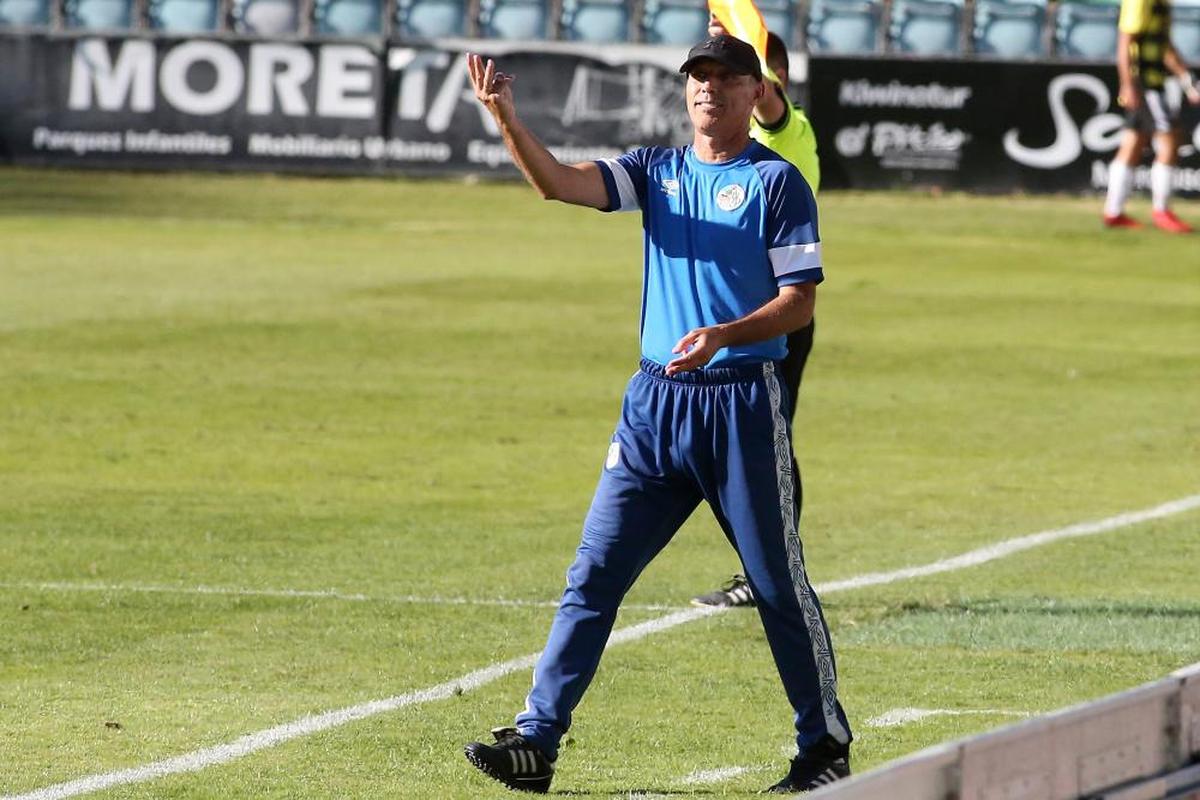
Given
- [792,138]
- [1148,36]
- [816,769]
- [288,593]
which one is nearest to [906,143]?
[1148,36]

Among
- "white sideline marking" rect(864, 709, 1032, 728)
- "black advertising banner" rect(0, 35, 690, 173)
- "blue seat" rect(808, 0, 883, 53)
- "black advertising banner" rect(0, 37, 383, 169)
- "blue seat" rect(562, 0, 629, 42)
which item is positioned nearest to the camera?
"white sideline marking" rect(864, 709, 1032, 728)

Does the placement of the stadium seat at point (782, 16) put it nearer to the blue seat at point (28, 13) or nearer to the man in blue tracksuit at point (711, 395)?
the blue seat at point (28, 13)

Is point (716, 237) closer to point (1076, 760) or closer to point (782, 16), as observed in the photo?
point (1076, 760)

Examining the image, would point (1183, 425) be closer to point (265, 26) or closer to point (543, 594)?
point (543, 594)

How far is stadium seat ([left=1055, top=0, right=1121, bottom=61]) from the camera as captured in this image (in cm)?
3228

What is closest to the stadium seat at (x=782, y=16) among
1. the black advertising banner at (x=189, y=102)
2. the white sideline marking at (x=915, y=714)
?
the black advertising banner at (x=189, y=102)


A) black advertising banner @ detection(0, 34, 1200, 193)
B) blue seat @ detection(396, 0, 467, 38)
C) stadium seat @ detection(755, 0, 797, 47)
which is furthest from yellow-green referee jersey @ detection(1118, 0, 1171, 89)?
blue seat @ detection(396, 0, 467, 38)

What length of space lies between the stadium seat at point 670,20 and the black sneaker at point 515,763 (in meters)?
27.3

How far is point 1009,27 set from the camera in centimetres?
3269

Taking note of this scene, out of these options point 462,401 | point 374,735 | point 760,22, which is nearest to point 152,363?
point 462,401

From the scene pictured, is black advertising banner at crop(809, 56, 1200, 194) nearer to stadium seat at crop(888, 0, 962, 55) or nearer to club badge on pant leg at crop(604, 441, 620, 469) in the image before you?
stadium seat at crop(888, 0, 962, 55)

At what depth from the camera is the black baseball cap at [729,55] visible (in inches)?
265

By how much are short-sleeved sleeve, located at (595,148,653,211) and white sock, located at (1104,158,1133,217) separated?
18.6 metres

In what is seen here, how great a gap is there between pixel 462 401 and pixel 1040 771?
1070 cm
